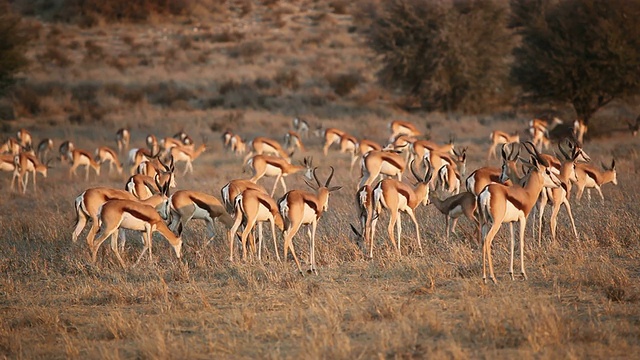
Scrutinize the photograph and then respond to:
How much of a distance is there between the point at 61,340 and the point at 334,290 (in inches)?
111

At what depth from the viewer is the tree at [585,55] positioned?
2342 centimetres

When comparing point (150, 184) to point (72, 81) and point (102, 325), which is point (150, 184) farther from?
point (72, 81)

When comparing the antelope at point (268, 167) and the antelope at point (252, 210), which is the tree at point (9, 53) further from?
the antelope at point (252, 210)

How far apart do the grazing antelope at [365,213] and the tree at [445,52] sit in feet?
64.6

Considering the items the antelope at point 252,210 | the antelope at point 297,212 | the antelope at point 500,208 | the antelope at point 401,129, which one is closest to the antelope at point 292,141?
the antelope at point 401,129

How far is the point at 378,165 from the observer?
14.2 metres

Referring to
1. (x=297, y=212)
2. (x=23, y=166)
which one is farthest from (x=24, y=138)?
(x=297, y=212)

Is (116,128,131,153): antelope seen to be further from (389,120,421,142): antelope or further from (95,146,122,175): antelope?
(389,120,421,142): antelope

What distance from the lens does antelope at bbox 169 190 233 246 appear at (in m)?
10.2

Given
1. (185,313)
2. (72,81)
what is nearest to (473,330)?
(185,313)

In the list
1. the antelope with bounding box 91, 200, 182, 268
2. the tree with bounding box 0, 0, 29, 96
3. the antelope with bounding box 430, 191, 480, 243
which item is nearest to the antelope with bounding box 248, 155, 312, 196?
the antelope with bounding box 430, 191, 480, 243

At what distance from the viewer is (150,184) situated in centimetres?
1223

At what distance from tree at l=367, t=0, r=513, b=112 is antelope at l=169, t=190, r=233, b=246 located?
65.4ft

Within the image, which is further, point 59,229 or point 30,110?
point 30,110
